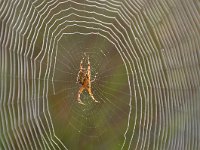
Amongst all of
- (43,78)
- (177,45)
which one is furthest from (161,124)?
(43,78)

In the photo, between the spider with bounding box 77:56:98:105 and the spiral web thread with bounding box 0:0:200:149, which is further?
the spider with bounding box 77:56:98:105

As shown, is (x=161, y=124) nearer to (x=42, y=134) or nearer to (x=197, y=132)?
(x=197, y=132)

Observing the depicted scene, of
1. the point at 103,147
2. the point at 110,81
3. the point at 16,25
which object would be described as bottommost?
the point at 103,147

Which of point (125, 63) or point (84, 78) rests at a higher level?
point (125, 63)

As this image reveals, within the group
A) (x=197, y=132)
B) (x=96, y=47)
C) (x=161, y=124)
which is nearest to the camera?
(x=197, y=132)

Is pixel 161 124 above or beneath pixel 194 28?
beneath

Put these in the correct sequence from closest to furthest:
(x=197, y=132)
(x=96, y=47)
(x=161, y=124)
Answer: (x=197, y=132)
(x=161, y=124)
(x=96, y=47)

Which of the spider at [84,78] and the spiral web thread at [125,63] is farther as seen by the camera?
the spider at [84,78]

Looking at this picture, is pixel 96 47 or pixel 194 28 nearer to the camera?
pixel 194 28
